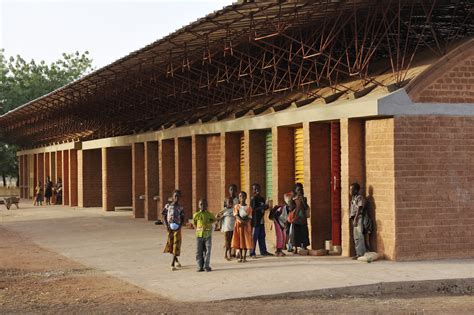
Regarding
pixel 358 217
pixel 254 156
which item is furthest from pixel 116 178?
pixel 358 217

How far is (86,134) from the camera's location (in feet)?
132

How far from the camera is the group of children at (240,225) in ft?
45.7

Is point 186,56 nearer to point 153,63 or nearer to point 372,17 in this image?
point 153,63

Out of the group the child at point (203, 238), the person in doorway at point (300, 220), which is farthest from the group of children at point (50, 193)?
the child at point (203, 238)

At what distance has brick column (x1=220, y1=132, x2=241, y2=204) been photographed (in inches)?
875

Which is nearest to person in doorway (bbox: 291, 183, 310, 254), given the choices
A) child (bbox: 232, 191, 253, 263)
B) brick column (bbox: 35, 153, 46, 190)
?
child (bbox: 232, 191, 253, 263)

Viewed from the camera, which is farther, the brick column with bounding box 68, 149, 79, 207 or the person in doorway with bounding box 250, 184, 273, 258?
the brick column with bounding box 68, 149, 79, 207

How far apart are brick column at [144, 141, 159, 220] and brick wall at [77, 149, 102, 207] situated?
1009 cm

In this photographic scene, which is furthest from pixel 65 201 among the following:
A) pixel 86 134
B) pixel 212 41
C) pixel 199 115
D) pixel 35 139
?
pixel 212 41

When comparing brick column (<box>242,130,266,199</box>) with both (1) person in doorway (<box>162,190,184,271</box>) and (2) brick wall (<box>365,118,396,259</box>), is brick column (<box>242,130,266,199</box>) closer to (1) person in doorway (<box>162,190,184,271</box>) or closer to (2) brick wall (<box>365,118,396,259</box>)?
(2) brick wall (<box>365,118,396,259</box>)

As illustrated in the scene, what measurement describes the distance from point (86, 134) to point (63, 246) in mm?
21632

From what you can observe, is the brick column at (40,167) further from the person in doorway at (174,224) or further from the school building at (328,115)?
the person in doorway at (174,224)

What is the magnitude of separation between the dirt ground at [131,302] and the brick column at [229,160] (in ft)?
28.9

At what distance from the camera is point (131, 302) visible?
10.9 metres
